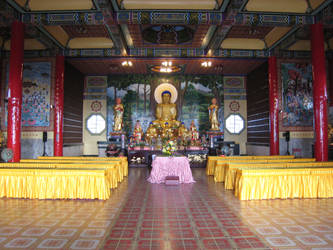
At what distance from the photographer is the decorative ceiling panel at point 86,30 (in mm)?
8384

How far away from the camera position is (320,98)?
22.2 ft

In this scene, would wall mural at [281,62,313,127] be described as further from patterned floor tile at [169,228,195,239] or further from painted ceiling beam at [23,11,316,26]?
patterned floor tile at [169,228,195,239]

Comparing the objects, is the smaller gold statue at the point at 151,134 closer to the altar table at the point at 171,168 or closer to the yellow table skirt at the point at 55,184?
the altar table at the point at 171,168

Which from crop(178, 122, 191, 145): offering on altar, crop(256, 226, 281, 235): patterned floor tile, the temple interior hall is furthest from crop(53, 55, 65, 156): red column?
crop(256, 226, 281, 235): patterned floor tile

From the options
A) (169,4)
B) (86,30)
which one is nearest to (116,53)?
(86,30)

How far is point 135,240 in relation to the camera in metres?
2.62

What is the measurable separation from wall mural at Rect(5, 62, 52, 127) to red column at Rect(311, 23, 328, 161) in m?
9.46

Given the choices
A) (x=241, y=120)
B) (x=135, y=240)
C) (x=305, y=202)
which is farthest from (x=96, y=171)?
(x=241, y=120)

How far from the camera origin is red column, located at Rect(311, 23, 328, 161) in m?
6.69

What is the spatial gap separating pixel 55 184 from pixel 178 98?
30.1ft

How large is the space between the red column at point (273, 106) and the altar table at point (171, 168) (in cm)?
499

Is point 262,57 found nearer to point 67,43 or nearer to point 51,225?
point 67,43

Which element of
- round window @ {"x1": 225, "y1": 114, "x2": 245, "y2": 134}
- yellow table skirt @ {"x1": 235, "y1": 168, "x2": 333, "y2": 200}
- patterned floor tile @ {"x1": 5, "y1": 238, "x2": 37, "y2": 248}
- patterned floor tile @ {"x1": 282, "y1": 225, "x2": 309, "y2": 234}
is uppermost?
round window @ {"x1": 225, "y1": 114, "x2": 245, "y2": 134}

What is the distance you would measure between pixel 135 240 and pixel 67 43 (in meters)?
9.11
